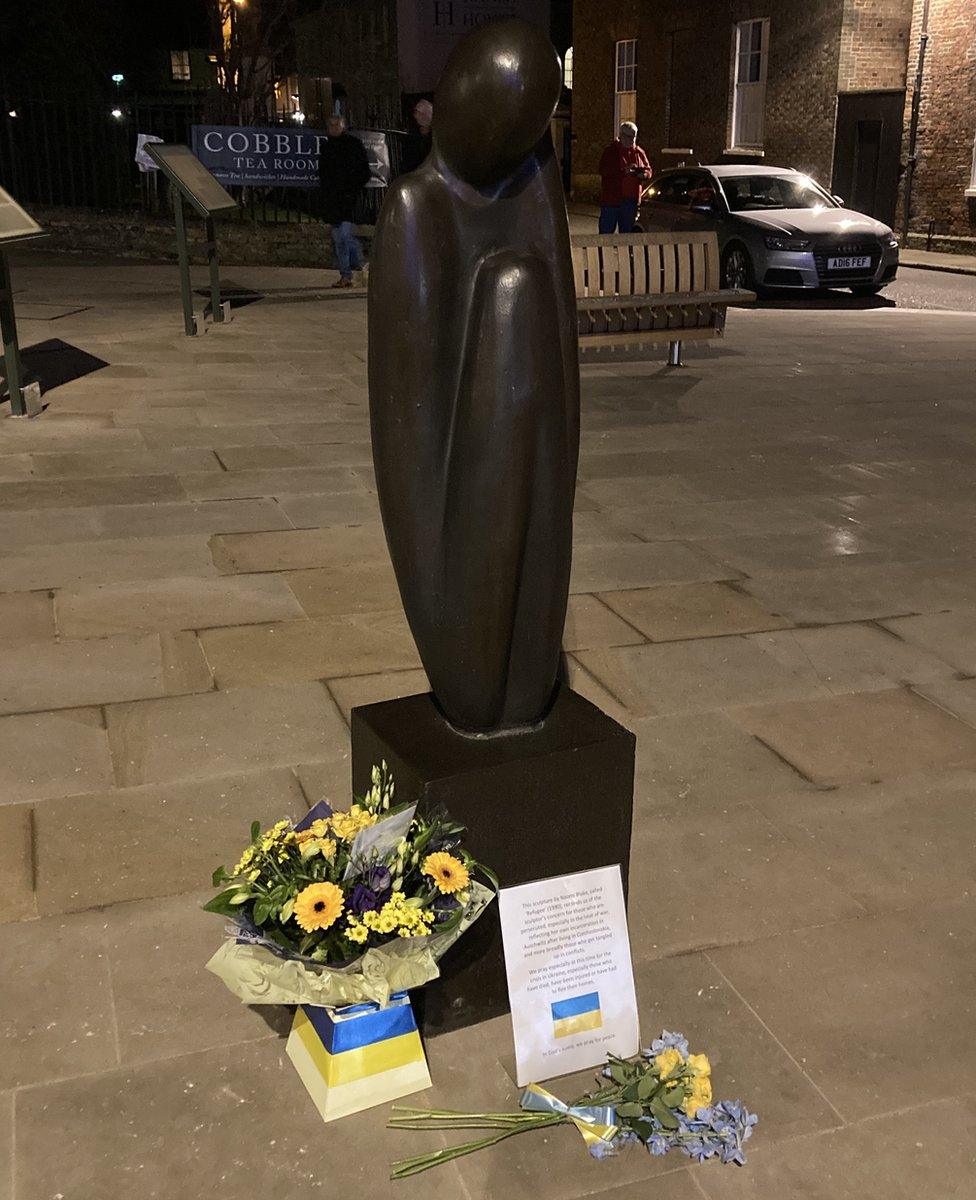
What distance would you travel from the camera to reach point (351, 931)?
232 cm

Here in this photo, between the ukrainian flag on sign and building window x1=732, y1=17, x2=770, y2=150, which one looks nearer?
the ukrainian flag on sign

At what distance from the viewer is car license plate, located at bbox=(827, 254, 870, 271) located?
1440 centimetres

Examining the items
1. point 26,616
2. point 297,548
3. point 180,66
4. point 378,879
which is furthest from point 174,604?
point 180,66

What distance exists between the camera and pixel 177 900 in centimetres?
314

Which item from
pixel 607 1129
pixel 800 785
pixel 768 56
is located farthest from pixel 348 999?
pixel 768 56

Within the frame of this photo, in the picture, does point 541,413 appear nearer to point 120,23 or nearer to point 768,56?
point 768,56

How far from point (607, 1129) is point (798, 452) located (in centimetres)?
586

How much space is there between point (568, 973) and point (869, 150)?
23397mm

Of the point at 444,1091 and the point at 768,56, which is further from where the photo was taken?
the point at 768,56

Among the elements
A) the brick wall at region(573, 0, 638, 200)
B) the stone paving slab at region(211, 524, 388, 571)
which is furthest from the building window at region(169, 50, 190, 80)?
the stone paving slab at region(211, 524, 388, 571)

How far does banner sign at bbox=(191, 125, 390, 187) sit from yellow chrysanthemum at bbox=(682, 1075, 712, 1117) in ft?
48.3

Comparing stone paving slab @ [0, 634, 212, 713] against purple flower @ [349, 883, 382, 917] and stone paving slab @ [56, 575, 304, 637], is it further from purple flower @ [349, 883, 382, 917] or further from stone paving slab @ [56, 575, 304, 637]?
purple flower @ [349, 883, 382, 917]

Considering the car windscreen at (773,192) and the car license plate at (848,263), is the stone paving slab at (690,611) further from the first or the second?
the car windscreen at (773,192)

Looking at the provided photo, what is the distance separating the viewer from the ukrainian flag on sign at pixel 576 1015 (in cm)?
256
